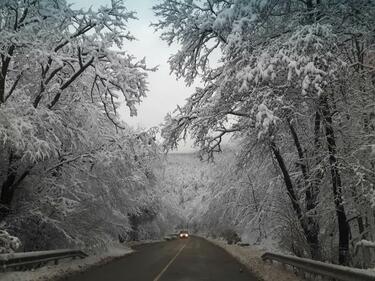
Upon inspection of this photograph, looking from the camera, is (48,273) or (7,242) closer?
(7,242)

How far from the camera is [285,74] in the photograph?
10109mm

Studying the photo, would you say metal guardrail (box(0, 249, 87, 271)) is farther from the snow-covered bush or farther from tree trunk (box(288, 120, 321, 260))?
tree trunk (box(288, 120, 321, 260))

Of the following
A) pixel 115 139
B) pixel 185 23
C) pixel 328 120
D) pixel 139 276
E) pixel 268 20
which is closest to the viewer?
pixel 268 20

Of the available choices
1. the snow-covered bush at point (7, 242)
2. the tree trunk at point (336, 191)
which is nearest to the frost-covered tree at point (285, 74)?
the tree trunk at point (336, 191)

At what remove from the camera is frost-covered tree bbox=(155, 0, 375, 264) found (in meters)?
9.23

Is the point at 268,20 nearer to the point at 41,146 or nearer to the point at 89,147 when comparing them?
the point at 41,146

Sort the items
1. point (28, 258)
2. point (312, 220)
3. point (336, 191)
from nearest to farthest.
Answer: point (336, 191)
point (28, 258)
point (312, 220)

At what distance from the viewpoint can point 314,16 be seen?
34.1ft

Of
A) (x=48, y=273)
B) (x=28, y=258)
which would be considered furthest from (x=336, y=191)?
(x=28, y=258)

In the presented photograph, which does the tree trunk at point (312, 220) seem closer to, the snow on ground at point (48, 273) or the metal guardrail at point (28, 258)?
the snow on ground at point (48, 273)

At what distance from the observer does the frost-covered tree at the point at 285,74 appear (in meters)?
9.23

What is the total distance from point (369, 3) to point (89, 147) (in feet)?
41.4

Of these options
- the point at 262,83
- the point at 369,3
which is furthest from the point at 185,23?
the point at 369,3

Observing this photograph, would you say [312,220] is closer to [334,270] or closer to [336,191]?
[336,191]
